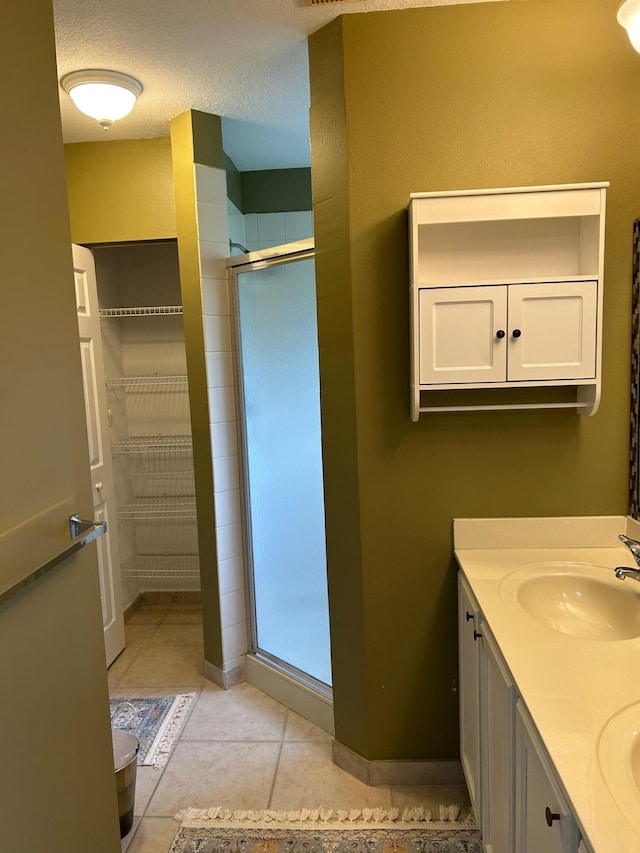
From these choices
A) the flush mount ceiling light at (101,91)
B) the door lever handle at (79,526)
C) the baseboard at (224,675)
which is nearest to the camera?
the door lever handle at (79,526)

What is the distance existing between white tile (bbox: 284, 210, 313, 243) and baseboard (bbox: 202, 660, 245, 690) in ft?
7.71

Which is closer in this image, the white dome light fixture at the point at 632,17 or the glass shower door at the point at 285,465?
the white dome light fixture at the point at 632,17

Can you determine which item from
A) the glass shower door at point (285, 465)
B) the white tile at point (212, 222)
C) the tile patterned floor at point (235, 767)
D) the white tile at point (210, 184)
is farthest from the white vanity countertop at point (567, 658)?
the white tile at point (210, 184)

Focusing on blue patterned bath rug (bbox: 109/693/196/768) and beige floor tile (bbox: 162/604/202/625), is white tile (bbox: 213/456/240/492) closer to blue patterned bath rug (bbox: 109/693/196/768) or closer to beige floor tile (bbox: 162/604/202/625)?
blue patterned bath rug (bbox: 109/693/196/768)

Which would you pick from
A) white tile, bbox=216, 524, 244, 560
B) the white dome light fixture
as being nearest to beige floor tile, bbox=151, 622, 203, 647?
white tile, bbox=216, 524, 244, 560

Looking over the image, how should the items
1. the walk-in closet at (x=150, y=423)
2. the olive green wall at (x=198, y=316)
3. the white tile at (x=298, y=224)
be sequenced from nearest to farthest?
the olive green wall at (x=198, y=316) → the white tile at (x=298, y=224) → the walk-in closet at (x=150, y=423)

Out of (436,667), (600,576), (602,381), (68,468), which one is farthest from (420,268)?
(436,667)

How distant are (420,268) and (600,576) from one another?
41.9 inches

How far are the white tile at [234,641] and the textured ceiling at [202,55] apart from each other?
2338mm

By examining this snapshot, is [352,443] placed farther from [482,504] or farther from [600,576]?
[600,576]

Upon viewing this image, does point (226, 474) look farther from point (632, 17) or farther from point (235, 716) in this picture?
point (632, 17)

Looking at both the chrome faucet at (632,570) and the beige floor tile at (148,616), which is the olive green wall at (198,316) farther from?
the chrome faucet at (632,570)

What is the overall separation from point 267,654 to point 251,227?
2.36 meters

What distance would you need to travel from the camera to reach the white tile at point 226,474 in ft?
8.79
